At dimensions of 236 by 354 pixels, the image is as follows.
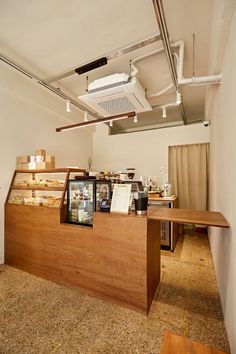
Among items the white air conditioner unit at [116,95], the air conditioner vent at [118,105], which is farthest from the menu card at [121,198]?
the air conditioner vent at [118,105]

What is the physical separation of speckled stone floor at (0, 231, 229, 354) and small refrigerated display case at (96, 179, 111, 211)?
110cm

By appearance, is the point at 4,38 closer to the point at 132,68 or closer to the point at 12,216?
the point at 132,68

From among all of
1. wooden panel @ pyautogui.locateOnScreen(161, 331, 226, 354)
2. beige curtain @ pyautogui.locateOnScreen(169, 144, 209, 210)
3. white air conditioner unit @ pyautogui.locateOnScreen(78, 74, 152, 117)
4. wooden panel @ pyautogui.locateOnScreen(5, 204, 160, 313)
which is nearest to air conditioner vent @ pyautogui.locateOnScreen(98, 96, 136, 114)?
white air conditioner unit @ pyautogui.locateOnScreen(78, 74, 152, 117)

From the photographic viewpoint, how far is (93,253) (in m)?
2.04

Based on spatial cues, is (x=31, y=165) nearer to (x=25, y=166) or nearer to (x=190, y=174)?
(x=25, y=166)

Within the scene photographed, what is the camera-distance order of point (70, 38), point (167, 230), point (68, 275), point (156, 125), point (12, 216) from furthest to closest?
1. point (156, 125)
2. point (167, 230)
3. point (12, 216)
4. point (70, 38)
5. point (68, 275)

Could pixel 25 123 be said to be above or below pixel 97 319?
above

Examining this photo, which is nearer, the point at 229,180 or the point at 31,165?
the point at 229,180

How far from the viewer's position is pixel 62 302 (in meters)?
1.94

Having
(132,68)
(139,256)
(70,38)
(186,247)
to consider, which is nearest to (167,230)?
(186,247)

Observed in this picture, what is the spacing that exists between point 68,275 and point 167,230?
2034mm

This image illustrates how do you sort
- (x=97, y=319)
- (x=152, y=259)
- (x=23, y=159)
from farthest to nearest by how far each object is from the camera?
(x=23, y=159) < (x=152, y=259) < (x=97, y=319)

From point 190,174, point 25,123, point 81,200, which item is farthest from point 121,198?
point 190,174

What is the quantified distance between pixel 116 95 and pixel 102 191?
5.68 feet
